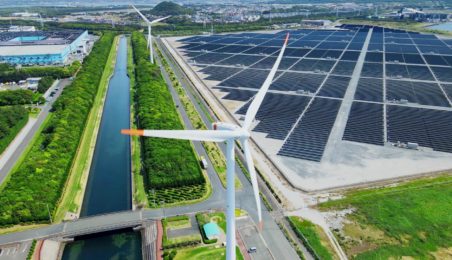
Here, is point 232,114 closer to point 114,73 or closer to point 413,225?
point 413,225

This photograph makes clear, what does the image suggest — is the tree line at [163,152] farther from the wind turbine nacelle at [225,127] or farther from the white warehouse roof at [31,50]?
the white warehouse roof at [31,50]

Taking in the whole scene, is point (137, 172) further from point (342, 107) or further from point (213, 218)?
point (342, 107)

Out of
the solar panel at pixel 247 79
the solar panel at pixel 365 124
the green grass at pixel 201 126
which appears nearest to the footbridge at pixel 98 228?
the green grass at pixel 201 126

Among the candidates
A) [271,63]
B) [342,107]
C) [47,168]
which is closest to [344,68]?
[271,63]

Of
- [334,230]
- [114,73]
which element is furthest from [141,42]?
[334,230]

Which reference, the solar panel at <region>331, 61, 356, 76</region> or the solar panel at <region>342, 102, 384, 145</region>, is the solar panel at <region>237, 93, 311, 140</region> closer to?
the solar panel at <region>342, 102, 384, 145</region>
